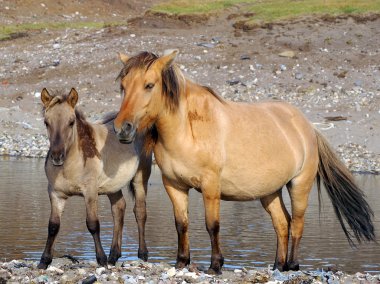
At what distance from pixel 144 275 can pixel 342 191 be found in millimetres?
2673


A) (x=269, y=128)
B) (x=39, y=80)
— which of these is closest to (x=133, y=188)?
(x=269, y=128)

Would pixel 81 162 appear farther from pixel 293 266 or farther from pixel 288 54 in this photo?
pixel 288 54

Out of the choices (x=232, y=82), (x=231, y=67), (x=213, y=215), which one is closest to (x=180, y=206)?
(x=213, y=215)

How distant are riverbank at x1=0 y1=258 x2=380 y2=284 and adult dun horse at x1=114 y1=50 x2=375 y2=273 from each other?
401 mm

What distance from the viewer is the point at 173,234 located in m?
12.2

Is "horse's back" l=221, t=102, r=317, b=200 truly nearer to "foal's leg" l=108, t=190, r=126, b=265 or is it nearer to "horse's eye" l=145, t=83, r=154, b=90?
"horse's eye" l=145, t=83, r=154, b=90

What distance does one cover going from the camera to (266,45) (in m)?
27.9

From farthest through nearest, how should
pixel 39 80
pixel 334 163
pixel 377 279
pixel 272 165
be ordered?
pixel 39 80 → pixel 334 163 → pixel 272 165 → pixel 377 279

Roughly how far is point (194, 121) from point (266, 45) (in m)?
19.5

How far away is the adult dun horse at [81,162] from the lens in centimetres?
886

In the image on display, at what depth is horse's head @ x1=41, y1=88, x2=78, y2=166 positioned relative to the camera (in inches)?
342

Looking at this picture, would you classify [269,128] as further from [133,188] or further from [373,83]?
[373,83]

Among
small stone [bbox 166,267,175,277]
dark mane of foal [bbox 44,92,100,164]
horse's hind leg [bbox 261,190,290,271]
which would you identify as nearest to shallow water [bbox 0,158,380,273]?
horse's hind leg [bbox 261,190,290,271]

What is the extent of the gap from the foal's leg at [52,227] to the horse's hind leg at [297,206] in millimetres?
2198
